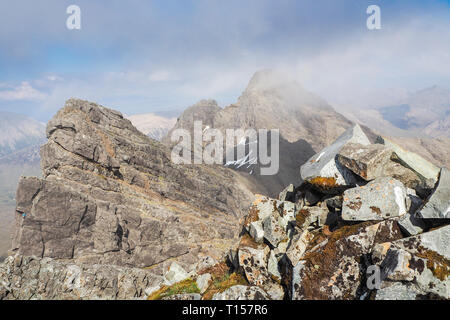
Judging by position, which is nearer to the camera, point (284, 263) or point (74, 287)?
point (284, 263)

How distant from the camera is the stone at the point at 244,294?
8812 mm

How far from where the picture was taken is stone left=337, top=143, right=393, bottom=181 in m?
10.4

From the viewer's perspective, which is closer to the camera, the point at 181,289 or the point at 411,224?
the point at 411,224

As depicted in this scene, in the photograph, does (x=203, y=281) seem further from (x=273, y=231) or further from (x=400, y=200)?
(x=400, y=200)

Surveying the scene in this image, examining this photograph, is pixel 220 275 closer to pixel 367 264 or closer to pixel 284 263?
pixel 284 263

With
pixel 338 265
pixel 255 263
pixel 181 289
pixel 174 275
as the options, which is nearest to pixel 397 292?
pixel 338 265

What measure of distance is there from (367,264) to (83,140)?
7584cm

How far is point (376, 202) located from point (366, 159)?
6.59 feet

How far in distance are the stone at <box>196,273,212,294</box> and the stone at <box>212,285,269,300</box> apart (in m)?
3.09

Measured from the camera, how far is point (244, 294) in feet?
29.3

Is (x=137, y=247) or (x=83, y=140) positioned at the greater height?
(x=83, y=140)
